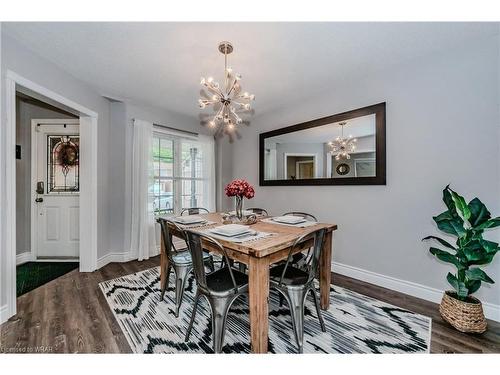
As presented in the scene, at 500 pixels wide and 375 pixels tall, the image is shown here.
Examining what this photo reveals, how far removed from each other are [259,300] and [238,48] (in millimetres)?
2073

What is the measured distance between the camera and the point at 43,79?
86.4 inches

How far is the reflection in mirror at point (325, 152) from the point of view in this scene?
102 inches

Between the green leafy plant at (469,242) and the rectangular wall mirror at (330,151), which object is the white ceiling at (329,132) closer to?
the rectangular wall mirror at (330,151)

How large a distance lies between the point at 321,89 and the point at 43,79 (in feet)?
10.2

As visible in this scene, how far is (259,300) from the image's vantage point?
4.32 ft

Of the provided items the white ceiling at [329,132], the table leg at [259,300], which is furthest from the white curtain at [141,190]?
the table leg at [259,300]

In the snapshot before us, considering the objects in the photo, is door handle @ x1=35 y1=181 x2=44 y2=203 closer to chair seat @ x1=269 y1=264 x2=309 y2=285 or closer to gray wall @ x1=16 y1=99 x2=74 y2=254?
gray wall @ x1=16 y1=99 x2=74 y2=254

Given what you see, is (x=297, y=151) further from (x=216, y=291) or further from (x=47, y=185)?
(x=47, y=185)

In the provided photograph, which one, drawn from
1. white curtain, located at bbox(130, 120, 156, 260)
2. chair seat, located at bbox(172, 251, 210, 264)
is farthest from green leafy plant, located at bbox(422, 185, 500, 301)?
white curtain, located at bbox(130, 120, 156, 260)

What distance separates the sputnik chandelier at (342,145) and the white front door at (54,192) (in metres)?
3.82

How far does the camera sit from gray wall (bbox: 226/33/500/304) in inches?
74.0

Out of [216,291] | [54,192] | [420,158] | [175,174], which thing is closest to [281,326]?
[216,291]
